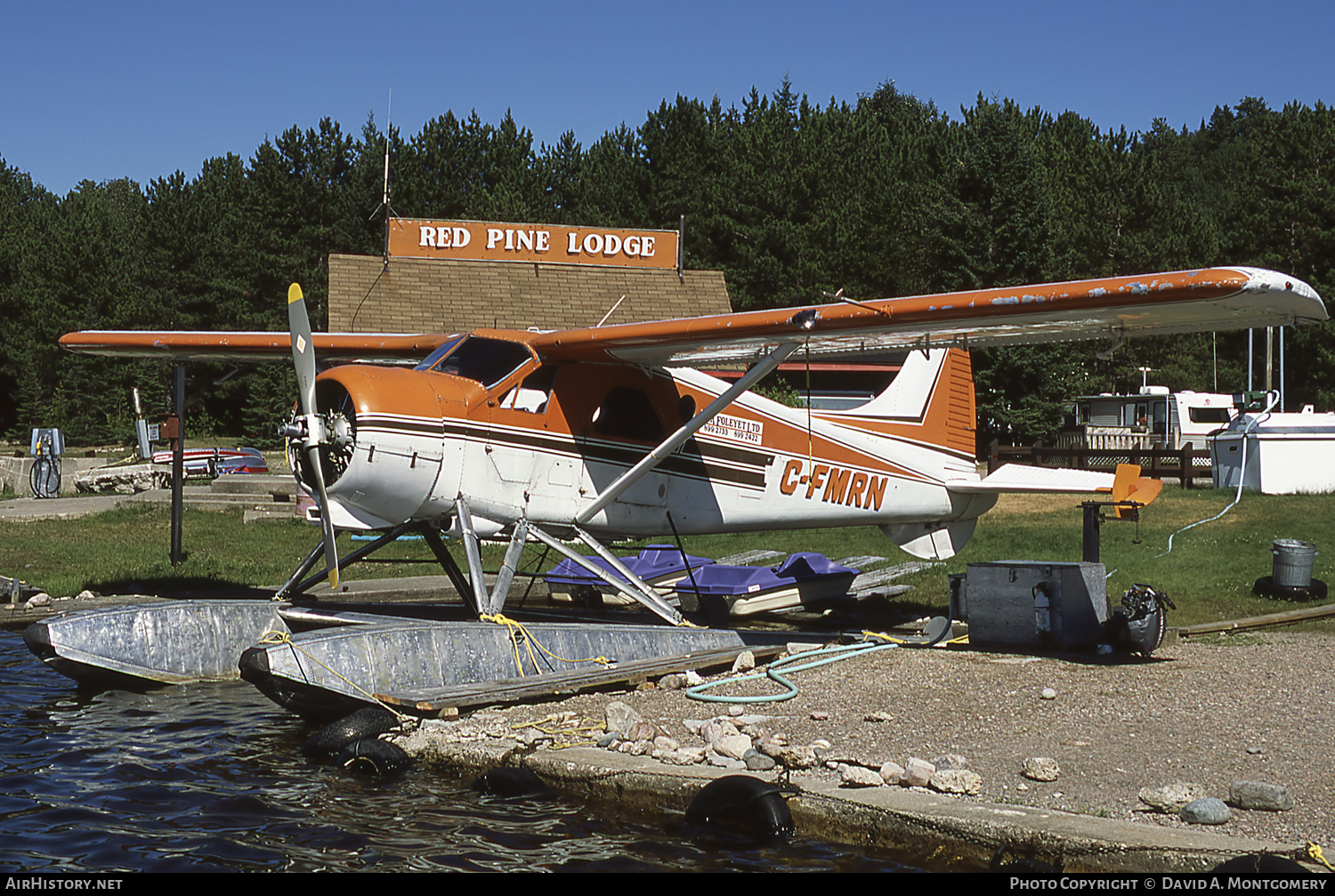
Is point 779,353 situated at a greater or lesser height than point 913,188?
lesser

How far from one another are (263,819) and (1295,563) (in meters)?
10.8

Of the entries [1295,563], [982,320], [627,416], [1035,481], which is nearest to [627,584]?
[627,416]

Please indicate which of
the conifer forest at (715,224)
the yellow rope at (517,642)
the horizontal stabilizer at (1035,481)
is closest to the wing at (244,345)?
the yellow rope at (517,642)

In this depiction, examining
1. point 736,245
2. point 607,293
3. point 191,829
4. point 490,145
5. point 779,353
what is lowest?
point 191,829

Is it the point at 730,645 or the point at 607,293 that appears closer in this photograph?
the point at 730,645

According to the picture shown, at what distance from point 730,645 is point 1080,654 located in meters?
2.97

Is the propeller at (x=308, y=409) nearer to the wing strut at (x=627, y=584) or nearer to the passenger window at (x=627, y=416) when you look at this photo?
the wing strut at (x=627, y=584)

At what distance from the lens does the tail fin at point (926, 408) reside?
13578 millimetres

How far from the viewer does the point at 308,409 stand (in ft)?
29.3

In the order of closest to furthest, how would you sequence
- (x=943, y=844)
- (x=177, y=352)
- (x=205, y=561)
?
1. (x=943, y=844)
2. (x=177, y=352)
3. (x=205, y=561)

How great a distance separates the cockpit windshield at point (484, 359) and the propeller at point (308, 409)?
1399mm
